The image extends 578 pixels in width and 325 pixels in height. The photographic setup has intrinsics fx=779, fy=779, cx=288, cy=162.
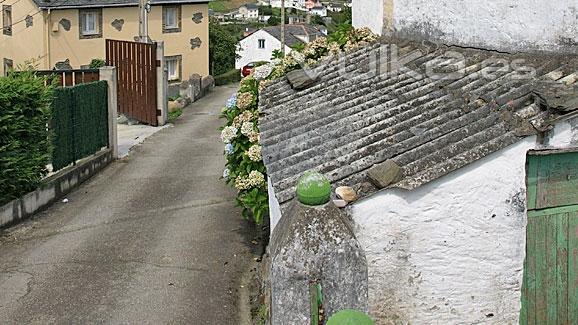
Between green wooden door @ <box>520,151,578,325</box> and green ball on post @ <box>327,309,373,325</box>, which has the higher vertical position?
green ball on post @ <box>327,309,373,325</box>

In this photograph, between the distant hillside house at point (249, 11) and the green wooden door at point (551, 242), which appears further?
the distant hillside house at point (249, 11)

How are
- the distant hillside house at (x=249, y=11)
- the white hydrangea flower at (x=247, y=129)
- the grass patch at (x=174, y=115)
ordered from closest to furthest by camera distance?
the white hydrangea flower at (x=247, y=129) → the grass patch at (x=174, y=115) → the distant hillside house at (x=249, y=11)

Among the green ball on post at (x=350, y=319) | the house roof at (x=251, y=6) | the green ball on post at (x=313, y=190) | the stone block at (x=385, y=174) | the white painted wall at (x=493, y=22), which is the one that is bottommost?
the stone block at (x=385, y=174)


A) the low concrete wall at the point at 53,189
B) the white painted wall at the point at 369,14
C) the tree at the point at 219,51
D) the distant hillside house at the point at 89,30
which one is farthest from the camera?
the tree at the point at 219,51

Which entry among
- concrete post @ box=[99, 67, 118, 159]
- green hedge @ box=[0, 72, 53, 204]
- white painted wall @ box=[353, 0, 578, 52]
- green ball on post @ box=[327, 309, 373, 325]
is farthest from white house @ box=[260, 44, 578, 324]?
concrete post @ box=[99, 67, 118, 159]

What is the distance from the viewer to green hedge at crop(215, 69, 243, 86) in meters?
38.9

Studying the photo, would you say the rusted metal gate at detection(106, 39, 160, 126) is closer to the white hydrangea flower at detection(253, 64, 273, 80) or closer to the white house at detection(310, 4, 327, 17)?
the white hydrangea flower at detection(253, 64, 273, 80)

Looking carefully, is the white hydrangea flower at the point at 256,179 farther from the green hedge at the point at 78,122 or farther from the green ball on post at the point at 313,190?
the green hedge at the point at 78,122

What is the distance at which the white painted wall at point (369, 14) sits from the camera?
10375mm

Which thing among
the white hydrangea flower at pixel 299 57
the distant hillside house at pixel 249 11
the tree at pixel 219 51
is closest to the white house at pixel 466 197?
the white hydrangea flower at pixel 299 57

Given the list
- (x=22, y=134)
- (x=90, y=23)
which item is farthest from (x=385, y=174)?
(x=90, y=23)

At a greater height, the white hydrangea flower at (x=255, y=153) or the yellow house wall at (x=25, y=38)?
the yellow house wall at (x=25, y=38)

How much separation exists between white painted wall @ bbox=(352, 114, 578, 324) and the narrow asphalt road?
110 inches

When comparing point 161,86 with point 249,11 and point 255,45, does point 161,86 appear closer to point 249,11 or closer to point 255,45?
point 255,45
